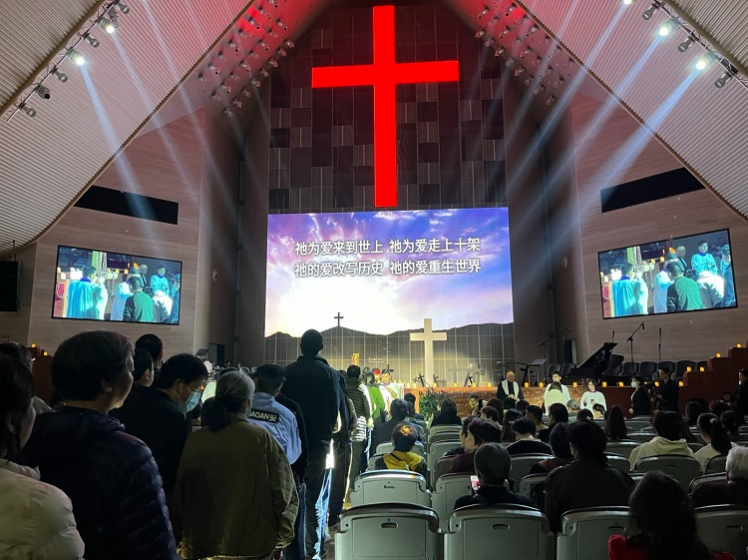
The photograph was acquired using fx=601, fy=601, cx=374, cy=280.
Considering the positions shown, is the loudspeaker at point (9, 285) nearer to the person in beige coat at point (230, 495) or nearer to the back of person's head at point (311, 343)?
the back of person's head at point (311, 343)

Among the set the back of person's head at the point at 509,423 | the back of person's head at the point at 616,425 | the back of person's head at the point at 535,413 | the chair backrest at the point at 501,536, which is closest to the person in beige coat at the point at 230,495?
the chair backrest at the point at 501,536

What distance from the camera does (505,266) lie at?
16.5 m

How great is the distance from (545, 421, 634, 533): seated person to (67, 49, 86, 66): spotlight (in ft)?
26.1

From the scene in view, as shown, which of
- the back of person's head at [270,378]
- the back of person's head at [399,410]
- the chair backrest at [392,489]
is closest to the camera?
the back of person's head at [270,378]

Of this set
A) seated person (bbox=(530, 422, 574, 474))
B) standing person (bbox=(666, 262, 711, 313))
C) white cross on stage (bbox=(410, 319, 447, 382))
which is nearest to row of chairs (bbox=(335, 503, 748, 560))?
seated person (bbox=(530, 422, 574, 474))

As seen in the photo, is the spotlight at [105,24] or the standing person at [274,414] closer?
the standing person at [274,414]

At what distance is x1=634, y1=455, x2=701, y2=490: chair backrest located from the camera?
3.61 metres

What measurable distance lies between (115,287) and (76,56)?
722 cm

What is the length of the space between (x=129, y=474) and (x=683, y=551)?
1409 millimetres

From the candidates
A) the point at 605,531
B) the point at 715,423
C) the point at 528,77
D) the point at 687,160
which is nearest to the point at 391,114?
the point at 528,77

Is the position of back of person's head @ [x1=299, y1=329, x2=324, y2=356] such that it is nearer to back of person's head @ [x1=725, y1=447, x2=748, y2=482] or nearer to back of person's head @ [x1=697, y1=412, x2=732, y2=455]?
back of person's head @ [x1=725, y1=447, x2=748, y2=482]

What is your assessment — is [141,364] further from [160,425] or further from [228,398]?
[228,398]

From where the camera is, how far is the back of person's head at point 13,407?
1.13 meters

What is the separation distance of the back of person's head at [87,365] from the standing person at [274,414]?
50.5 inches
